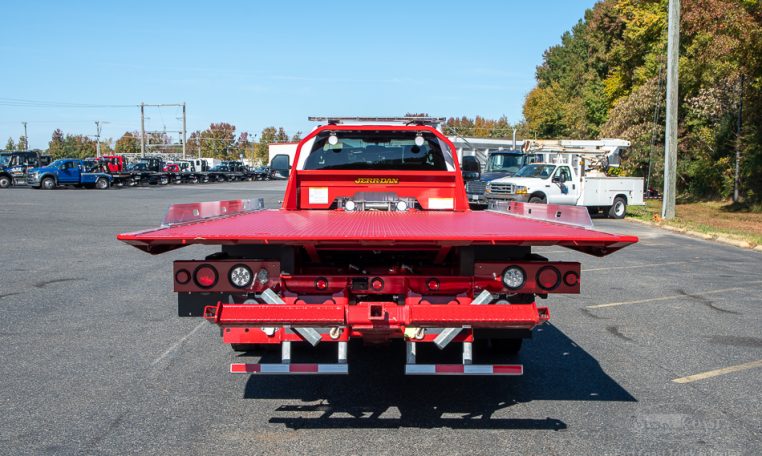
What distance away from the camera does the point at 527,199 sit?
24719 millimetres

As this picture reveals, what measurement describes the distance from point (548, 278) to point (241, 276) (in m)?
2.02

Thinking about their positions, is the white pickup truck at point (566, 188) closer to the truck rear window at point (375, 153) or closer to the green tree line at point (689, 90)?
the green tree line at point (689, 90)

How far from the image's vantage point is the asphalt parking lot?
183 inches

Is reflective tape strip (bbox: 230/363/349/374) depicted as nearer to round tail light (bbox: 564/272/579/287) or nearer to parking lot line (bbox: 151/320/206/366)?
round tail light (bbox: 564/272/579/287)

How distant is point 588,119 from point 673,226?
45209 mm

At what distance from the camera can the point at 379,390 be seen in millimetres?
5738

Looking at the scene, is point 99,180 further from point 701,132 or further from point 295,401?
point 295,401

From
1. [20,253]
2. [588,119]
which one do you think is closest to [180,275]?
[20,253]

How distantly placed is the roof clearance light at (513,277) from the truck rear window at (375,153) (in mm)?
3644

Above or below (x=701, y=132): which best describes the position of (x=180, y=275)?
below

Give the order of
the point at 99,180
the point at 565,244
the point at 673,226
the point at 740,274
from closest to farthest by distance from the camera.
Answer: the point at 565,244 → the point at 740,274 → the point at 673,226 → the point at 99,180

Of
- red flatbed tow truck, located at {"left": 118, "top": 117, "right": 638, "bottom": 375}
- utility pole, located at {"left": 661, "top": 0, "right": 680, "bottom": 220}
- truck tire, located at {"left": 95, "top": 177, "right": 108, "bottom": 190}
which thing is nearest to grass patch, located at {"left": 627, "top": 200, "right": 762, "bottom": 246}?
utility pole, located at {"left": 661, "top": 0, "right": 680, "bottom": 220}

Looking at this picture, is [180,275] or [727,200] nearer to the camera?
[180,275]

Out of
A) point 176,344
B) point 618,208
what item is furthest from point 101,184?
point 176,344
